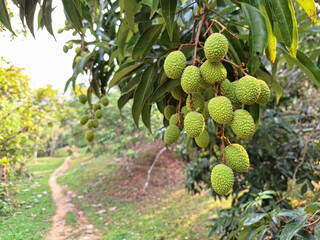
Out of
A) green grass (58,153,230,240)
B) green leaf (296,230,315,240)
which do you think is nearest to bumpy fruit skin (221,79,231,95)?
green leaf (296,230,315,240)

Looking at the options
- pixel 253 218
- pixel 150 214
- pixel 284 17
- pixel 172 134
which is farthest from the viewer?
pixel 150 214

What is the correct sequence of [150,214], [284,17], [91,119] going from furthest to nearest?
[150,214]
[91,119]
[284,17]

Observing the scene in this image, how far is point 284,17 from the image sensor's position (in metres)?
0.56

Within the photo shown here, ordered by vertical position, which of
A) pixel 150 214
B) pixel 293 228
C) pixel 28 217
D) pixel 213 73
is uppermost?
pixel 213 73

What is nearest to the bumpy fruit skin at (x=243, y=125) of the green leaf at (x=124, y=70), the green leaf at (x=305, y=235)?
the green leaf at (x=124, y=70)

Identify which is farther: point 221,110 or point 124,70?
point 124,70

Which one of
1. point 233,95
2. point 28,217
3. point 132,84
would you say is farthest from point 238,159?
point 28,217

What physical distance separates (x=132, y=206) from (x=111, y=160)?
2.78 meters

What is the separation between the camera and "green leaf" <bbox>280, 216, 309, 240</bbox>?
820mm

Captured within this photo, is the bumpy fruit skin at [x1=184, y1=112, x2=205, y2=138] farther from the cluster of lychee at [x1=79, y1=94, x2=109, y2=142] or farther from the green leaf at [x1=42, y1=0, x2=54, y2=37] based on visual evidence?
the cluster of lychee at [x1=79, y1=94, x2=109, y2=142]

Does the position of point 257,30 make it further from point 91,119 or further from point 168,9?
point 91,119

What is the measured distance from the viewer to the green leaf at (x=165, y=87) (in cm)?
76

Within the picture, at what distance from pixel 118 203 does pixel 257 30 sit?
4.30m

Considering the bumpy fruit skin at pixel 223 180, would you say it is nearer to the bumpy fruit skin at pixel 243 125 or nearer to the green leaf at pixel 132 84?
the bumpy fruit skin at pixel 243 125
